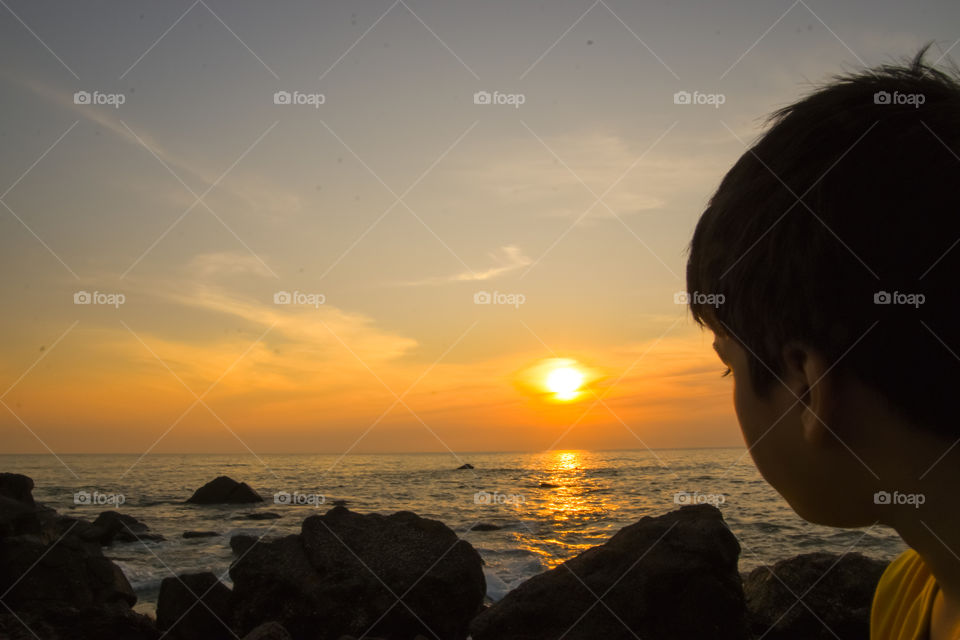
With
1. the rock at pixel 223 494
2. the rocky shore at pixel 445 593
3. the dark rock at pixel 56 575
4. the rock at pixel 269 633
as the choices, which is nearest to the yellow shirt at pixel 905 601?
the rocky shore at pixel 445 593

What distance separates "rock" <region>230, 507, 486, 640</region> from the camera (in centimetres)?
813

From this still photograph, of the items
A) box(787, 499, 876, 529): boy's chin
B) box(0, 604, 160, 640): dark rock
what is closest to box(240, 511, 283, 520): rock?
box(0, 604, 160, 640): dark rock

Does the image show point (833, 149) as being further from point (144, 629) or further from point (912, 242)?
point (144, 629)

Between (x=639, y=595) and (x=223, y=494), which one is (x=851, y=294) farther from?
(x=223, y=494)

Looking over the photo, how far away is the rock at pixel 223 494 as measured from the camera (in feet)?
101

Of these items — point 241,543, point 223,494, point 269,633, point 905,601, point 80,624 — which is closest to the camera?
point 905,601

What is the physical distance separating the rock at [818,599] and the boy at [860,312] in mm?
7702

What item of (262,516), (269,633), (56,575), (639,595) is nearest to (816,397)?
(639,595)

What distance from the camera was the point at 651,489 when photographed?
3344 centimetres

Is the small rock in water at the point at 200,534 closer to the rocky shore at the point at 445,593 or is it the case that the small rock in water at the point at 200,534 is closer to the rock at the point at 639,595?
the rocky shore at the point at 445,593

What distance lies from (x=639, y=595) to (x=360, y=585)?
3.40 metres

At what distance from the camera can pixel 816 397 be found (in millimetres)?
973

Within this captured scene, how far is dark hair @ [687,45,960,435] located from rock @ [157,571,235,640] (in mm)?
9032

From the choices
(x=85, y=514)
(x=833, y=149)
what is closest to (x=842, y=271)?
(x=833, y=149)
